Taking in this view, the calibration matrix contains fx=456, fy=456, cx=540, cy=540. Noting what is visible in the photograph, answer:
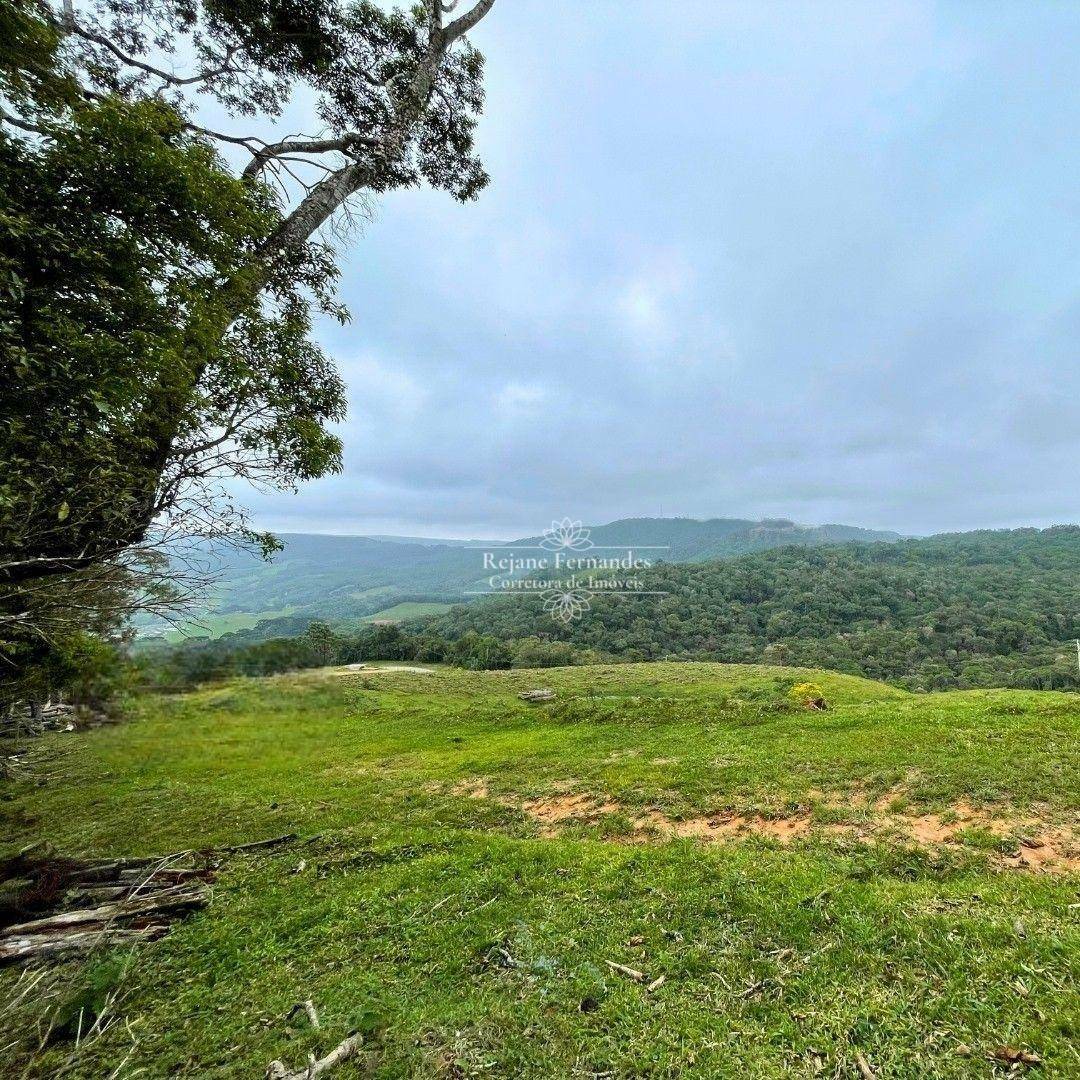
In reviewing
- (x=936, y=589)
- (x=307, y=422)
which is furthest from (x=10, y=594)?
(x=936, y=589)

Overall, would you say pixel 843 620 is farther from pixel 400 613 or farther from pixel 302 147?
pixel 302 147

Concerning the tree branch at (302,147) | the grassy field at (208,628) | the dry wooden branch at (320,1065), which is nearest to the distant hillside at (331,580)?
the grassy field at (208,628)

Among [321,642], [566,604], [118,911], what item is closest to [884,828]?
[321,642]

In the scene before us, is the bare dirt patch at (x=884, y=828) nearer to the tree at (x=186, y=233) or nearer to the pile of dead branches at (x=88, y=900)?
the pile of dead branches at (x=88, y=900)

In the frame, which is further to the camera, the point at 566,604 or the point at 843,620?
the point at 843,620

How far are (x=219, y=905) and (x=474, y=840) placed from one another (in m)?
3.14

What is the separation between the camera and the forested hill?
44.6m

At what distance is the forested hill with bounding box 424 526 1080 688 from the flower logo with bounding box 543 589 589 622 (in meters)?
1.16

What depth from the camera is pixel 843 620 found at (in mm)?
67125

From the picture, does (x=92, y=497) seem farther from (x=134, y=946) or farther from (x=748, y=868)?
(x=748, y=868)

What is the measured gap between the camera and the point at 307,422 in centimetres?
596

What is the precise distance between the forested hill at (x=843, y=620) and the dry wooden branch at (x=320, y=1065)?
27711mm

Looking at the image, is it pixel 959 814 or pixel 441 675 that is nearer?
pixel 959 814

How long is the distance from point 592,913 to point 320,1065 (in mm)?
2639
